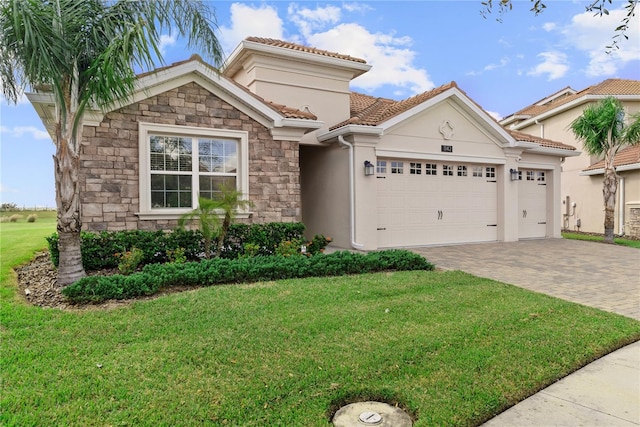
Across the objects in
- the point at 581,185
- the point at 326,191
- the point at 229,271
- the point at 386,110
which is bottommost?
the point at 229,271

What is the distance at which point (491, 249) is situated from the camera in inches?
470

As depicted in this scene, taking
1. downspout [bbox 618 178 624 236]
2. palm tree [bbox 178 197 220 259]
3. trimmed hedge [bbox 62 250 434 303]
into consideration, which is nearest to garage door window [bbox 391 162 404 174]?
trimmed hedge [bbox 62 250 434 303]

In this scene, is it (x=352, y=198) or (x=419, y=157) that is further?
(x=419, y=157)

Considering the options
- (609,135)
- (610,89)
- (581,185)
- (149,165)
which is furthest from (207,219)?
(610,89)

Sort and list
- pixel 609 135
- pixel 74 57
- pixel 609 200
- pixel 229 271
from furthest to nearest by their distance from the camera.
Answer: pixel 609 200 → pixel 609 135 → pixel 229 271 → pixel 74 57

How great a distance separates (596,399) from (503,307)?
231 cm

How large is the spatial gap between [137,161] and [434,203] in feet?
29.6

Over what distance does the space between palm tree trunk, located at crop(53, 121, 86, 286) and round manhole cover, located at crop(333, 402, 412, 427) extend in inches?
207

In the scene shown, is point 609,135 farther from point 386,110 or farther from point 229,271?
point 229,271

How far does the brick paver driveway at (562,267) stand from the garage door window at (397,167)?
2.59m

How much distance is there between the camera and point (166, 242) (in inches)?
324

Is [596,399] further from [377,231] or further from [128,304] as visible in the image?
[377,231]

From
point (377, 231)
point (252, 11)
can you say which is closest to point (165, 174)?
point (252, 11)

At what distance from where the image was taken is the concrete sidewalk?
3066 millimetres
